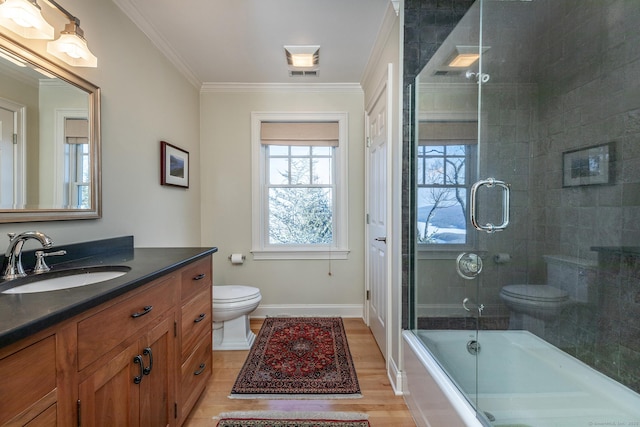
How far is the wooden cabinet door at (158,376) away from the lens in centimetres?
109

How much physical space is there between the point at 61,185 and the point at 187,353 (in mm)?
Answer: 993

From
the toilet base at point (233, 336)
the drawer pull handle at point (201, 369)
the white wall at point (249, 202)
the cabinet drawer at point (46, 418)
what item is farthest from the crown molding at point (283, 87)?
the cabinet drawer at point (46, 418)

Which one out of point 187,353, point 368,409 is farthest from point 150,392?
point 368,409


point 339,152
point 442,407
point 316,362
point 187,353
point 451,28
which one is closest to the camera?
point 442,407

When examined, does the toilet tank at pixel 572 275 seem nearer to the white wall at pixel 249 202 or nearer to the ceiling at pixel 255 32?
the white wall at pixel 249 202

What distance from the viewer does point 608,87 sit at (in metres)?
1.44

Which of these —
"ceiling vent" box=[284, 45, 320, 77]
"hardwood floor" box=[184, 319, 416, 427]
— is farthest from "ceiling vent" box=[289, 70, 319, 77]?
"hardwood floor" box=[184, 319, 416, 427]

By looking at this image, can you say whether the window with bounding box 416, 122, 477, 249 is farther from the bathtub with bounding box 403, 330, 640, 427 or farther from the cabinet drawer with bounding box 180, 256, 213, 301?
the cabinet drawer with bounding box 180, 256, 213, 301

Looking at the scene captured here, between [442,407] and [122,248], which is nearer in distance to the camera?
[442,407]

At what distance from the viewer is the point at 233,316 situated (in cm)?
218

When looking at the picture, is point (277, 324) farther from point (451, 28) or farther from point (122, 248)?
point (451, 28)

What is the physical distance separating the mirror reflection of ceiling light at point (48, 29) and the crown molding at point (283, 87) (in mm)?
1565

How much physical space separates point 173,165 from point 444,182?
2024mm

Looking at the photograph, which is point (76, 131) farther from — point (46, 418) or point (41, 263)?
point (46, 418)
